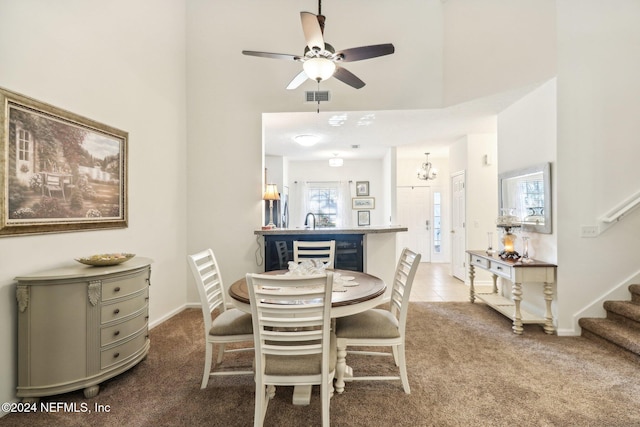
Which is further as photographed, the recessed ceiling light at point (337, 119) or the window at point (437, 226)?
the window at point (437, 226)

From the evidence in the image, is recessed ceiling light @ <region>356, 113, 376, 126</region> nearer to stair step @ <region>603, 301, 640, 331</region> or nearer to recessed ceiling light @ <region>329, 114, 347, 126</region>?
recessed ceiling light @ <region>329, 114, 347, 126</region>

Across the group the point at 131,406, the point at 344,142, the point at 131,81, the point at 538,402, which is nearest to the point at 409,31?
the point at 344,142

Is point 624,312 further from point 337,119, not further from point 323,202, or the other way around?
point 323,202

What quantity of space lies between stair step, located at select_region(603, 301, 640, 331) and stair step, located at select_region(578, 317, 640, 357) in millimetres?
45

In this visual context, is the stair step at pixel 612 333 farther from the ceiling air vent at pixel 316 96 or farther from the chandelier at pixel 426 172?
the chandelier at pixel 426 172

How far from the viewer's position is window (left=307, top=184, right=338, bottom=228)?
7531 mm

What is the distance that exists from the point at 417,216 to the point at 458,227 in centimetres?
211

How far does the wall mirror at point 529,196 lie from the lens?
10.5 feet

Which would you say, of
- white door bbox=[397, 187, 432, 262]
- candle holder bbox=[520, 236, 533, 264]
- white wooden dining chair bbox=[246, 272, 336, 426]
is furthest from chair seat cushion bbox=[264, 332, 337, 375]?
white door bbox=[397, 187, 432, 262]

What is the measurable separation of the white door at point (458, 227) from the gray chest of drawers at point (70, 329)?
505 cm

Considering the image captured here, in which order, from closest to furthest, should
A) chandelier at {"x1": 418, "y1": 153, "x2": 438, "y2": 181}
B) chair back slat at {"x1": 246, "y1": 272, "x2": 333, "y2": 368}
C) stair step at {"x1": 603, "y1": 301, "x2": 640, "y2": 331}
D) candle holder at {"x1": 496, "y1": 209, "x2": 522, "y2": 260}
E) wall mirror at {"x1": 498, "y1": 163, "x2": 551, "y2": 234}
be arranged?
chair back slat at {"x1": 246, "y1": 272, "x2": 333, "y2": 368} < stair step at {"x1": 603, "y1": 301, "x2": 640, "y2": 331} < wall mirror at {"x1": 498, "y1": 163, "x2": 551, "y2": 234} < candle holder at {"x1": 496, "y1": 209, "x2": 522, "y2": 260} < chandelier at {"x1": 418, "y1": 153, "x2": 438, "y2": 181}

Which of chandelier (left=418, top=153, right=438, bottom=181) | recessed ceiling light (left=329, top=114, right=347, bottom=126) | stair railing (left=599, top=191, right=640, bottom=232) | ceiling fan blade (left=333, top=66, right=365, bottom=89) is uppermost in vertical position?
recessed ceiling light (left=329, top=114, right=347, bottom=126)

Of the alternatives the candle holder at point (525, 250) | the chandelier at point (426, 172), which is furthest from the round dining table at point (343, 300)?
the chandelier at point (426, 172)

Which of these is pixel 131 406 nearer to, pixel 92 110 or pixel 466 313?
pixel 92 110
